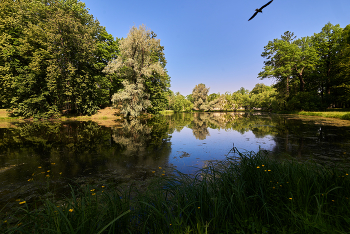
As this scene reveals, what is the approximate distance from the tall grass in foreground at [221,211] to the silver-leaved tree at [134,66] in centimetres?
2372

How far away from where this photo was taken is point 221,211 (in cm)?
229

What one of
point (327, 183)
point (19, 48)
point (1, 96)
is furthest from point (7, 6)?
point (327, 183)

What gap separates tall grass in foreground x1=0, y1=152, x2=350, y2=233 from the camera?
6.09 feet

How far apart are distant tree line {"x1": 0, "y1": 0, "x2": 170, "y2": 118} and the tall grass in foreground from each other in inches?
934

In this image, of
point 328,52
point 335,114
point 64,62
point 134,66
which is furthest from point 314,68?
point 64,62

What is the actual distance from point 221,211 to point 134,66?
86.8 ft

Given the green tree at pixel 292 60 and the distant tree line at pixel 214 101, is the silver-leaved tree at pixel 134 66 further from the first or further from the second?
the distant tree line at pixel 214 101

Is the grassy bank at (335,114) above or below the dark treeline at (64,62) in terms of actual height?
below

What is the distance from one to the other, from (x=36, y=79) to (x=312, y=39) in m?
58.5

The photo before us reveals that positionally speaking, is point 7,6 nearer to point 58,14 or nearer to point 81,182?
point 58,14

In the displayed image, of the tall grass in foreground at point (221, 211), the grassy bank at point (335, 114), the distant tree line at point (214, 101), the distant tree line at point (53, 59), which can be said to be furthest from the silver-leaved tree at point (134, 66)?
the distant tree line at point (214, 101)

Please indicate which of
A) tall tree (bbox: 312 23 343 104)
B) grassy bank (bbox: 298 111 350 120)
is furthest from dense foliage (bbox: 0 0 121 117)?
tall tree (bbox: 312 23 343 104)

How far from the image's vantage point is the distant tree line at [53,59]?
22359 mm

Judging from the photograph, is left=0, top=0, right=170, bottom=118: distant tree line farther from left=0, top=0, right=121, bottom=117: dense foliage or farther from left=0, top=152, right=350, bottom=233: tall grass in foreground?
left=0, top=152, right=350, bottom=233: tall grass in foreground
